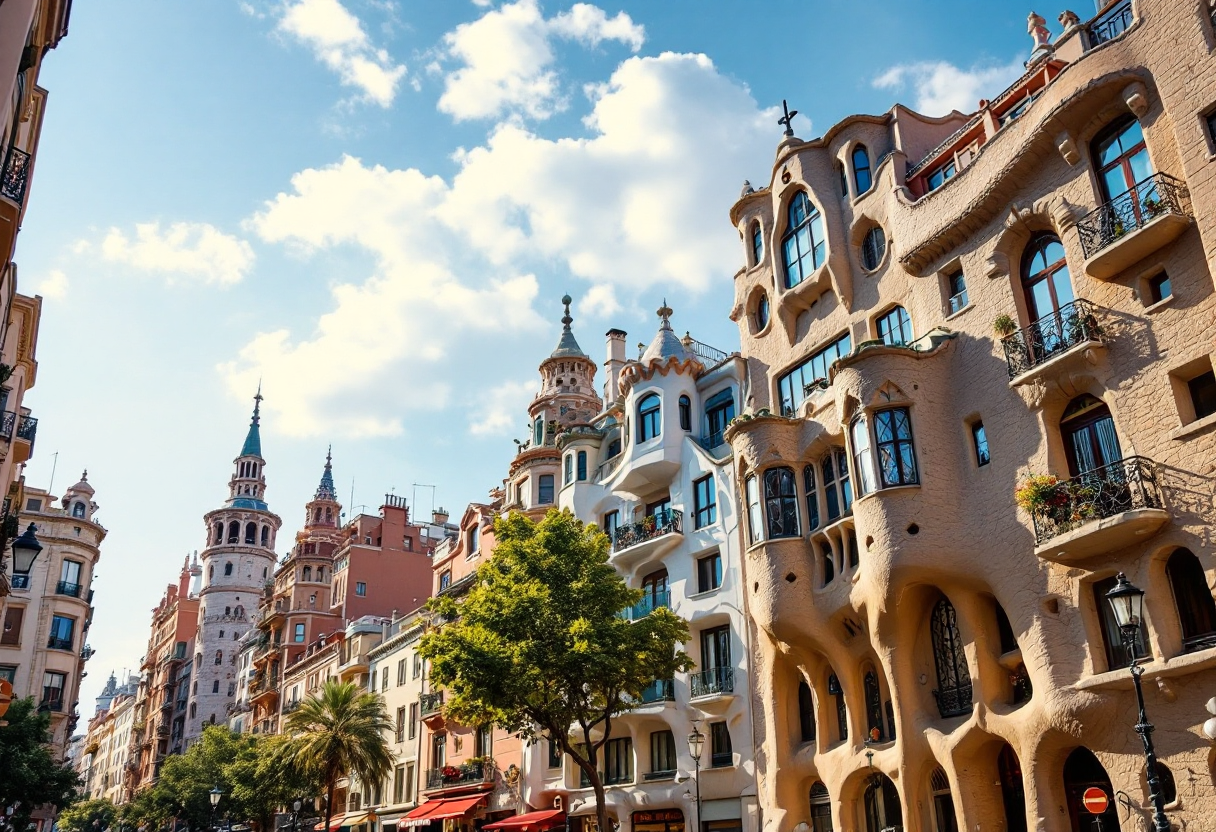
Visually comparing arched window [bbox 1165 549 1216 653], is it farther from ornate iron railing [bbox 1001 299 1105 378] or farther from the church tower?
the church tower

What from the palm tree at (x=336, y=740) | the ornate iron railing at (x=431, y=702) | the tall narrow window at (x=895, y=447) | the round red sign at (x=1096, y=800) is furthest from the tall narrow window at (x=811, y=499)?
the ornate iron railing at (x=431, y=702)

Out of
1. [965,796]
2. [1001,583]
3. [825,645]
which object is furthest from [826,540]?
[965,796]

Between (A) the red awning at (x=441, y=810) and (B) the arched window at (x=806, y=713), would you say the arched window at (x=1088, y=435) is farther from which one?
(A) the red awning at (x=441, y=810)

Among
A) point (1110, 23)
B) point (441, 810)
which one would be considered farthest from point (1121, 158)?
point (441, 810)

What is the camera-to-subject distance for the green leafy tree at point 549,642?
25.9 metres

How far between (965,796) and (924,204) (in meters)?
15.0

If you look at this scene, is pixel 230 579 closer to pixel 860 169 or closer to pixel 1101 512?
pixel 860 169

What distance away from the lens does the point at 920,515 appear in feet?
76.0

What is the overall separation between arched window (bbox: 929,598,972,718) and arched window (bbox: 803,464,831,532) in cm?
469

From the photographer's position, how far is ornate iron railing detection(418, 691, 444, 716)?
46.5 meters

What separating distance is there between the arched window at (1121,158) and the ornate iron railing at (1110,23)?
2052 mm

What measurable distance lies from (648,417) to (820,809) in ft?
49.9

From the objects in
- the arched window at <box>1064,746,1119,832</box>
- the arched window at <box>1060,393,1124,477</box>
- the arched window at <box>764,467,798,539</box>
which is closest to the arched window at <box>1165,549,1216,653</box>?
the arched window at <box>1060,393,1124,477</box>

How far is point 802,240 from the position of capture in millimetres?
31344
